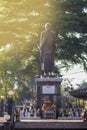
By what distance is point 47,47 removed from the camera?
2022 cm

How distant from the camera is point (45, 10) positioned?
36.0m

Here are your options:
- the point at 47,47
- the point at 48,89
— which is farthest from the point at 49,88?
the point at 47,47

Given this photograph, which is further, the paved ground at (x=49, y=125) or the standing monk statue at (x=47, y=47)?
the standing monk statue at (x=47, y=47)

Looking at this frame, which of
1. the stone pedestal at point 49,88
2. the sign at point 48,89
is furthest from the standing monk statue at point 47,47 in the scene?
the sign at point 48,89

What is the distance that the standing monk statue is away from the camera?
65.8 feet

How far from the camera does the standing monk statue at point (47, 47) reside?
2007cm

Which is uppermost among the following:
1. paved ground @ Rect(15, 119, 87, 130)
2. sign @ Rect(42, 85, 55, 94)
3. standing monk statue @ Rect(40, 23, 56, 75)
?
standing monk statue @ Rect(40, 23, 56, 75)

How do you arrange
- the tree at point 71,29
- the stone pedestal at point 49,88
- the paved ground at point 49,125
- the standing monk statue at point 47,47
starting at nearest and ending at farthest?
the paved ground at point 49,125 → the standing monk statue at point 47,47 → the stone pedestal at point 49,88 → the tree at point 71,29

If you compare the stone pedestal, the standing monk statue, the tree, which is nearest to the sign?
the stone pedestal

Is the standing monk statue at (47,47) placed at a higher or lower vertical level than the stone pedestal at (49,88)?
higher

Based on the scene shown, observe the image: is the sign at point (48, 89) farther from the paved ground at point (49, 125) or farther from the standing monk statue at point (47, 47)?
the paved ground at point (49, 125)

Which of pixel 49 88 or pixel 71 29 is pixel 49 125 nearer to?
pixel 49 88

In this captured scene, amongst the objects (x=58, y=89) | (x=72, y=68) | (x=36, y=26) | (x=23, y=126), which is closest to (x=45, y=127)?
(x=23, y=126)

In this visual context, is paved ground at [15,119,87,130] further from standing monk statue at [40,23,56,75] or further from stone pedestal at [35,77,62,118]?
standing monk statue at [40,23,56,75]
